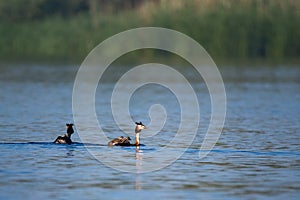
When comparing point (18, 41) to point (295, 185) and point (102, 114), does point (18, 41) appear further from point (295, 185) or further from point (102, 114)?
point (295, 185)

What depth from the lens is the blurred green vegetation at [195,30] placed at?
1448 inches

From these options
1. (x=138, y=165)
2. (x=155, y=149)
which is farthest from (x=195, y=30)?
(x=138, y=165)

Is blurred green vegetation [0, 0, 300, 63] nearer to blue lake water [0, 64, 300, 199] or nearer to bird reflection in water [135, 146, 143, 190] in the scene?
blue lake water [0, 64, 300, 199]

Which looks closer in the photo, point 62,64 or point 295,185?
point 295,185

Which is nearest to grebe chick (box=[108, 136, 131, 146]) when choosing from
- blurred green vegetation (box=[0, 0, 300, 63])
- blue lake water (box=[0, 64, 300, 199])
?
blue lake water (box=[0, 64, 300, 199])

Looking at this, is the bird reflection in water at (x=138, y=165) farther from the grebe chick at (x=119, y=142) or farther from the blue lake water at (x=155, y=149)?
the grebe chick at (x=119, y=142)

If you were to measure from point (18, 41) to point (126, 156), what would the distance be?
90.6 ft

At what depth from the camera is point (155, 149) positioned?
50.7 feet

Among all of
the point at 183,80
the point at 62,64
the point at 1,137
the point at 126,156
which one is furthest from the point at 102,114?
the point at 62,64

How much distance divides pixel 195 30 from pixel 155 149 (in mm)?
21714

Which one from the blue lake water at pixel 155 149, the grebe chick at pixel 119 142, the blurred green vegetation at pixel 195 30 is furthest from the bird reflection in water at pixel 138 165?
the blurred green vegetation at pixel 195 30

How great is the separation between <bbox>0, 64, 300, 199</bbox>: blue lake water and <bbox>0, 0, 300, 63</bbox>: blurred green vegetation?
10588 millimetres

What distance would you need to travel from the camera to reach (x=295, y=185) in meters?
12.3

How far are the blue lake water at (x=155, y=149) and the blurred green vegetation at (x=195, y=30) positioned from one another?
10588 mm
